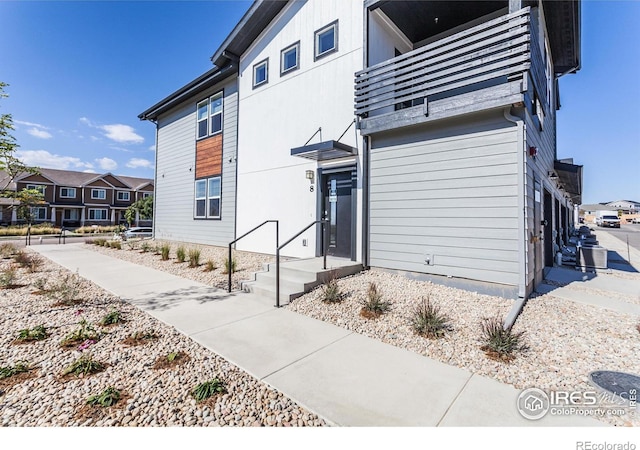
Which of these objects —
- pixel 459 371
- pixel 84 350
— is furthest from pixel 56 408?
pixel 459 371

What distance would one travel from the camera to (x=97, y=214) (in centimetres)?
3856

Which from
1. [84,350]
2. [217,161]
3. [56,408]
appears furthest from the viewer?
[217,161]

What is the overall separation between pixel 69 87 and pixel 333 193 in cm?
919

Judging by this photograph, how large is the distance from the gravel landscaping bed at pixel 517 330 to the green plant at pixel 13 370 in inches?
126

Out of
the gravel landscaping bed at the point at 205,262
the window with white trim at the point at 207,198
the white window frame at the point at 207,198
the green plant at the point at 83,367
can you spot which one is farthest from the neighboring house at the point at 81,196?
the green plant at the point at 83,367

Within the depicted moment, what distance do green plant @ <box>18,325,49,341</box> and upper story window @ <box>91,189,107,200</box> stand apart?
4332 cm

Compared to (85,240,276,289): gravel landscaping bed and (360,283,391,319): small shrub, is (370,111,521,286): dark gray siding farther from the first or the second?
(85,240,276,289): gravel landscaping bed

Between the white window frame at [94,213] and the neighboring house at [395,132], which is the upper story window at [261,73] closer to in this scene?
the neighboring house at [395,132]

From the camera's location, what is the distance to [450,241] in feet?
18.2

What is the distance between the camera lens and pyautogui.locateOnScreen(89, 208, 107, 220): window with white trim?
125ft

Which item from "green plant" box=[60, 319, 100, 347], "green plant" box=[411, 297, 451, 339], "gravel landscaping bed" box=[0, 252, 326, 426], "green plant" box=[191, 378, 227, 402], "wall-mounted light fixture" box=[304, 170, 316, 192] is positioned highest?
"wall-mounted light fixture" box=[304, 170, 316, 192]

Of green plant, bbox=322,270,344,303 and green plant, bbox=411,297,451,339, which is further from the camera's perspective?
green plant, bbox=322,270,344,303

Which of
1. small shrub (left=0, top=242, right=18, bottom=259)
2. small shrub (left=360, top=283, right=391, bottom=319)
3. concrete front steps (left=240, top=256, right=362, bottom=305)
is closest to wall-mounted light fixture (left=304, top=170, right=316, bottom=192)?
concrete front steps (left=240, top=256, right=362, bottom=305)
